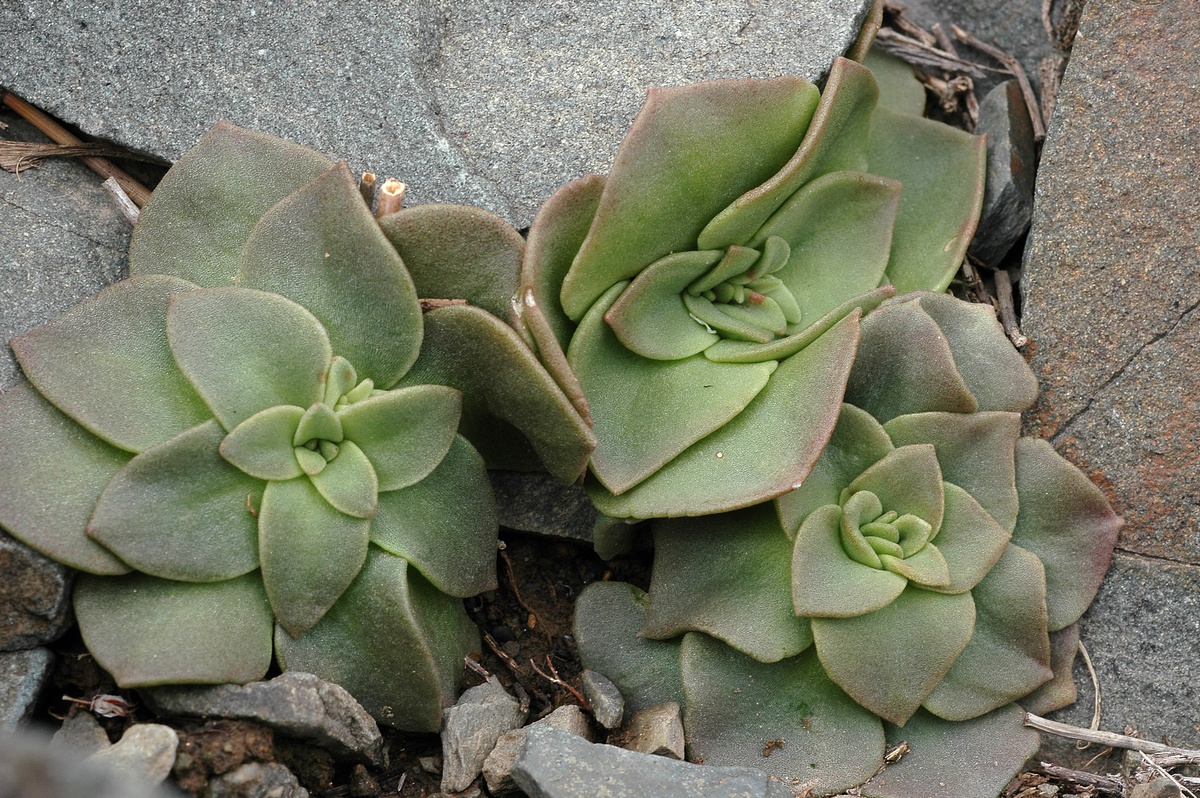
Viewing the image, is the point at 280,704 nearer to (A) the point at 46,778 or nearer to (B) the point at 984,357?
(A) the point at 46,778

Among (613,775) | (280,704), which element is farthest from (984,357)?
(280,704)

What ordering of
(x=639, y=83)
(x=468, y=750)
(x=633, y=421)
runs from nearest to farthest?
(x=468, y=750), (x=633, y=421), (x=639, y=83)

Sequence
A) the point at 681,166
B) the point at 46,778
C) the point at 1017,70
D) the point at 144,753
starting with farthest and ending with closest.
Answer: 1. the point at 1017,70
2. the point at 681,166
3. the point at 144,753
4. the point at 46,778

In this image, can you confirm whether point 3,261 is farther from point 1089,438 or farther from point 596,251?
point 1089,438

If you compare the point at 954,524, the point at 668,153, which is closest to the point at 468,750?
the point at 954,524

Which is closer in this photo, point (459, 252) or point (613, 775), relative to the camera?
point (613, 775)

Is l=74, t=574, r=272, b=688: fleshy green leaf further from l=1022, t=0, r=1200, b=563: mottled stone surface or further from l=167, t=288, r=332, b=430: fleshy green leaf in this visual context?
l=1022, t=0, r=1200, b=563: mottled stone surface

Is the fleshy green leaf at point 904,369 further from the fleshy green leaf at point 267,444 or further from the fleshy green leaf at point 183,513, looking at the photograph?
the fleshy green leaf at point 183,513
